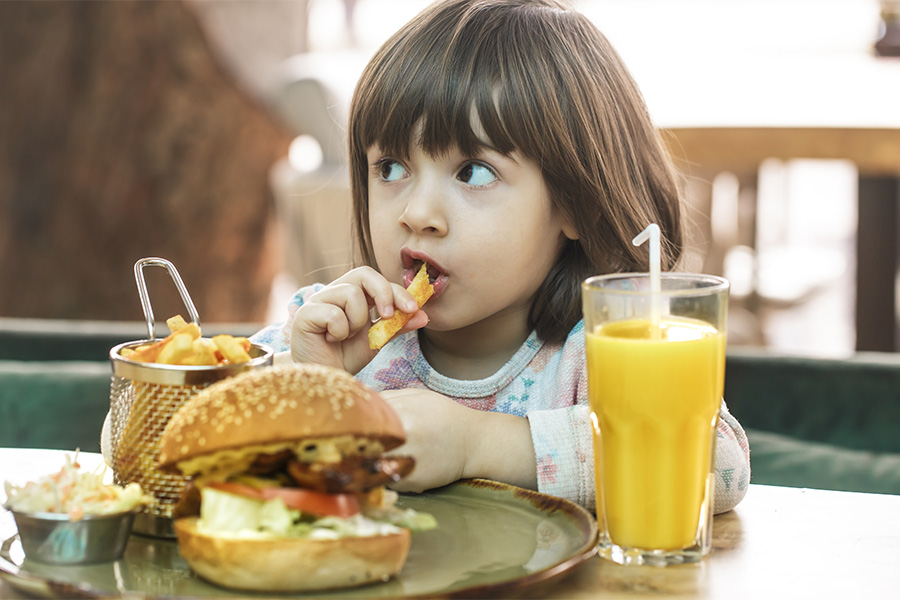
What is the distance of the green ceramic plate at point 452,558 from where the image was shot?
0.82 m

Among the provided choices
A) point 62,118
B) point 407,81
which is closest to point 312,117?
point 62,118

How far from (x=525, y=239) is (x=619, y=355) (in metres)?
0.47

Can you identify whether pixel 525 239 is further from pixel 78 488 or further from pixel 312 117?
pixel 312 117

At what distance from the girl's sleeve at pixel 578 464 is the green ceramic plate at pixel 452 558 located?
66 millimetres

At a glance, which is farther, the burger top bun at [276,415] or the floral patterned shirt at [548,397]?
the floral patterned shirt at [548,397]

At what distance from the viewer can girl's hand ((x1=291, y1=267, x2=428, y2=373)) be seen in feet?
4.18

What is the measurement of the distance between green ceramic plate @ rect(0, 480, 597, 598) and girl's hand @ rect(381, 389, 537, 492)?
3 cm

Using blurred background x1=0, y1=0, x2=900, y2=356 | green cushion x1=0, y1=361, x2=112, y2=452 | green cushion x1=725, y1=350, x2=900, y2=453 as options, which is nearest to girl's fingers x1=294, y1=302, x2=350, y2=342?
green cushion x1=0, y1=361, x2=112, y2=452

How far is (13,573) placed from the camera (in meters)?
0.83

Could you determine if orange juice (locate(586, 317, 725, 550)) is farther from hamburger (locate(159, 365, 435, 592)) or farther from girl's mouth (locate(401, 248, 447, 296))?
girl's mouth (locate(401, 248, 447, 296))

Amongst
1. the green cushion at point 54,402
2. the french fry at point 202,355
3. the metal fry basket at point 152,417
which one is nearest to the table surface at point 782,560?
the metal fry basket at point 152,417

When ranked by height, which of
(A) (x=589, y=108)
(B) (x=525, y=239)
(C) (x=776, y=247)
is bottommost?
(C) (x=776, y=247)

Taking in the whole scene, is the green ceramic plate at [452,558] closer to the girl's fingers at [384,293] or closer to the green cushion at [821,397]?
the girl's fingers at [384,293]

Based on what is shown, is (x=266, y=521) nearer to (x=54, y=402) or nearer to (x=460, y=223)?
(x=460, y=223)
